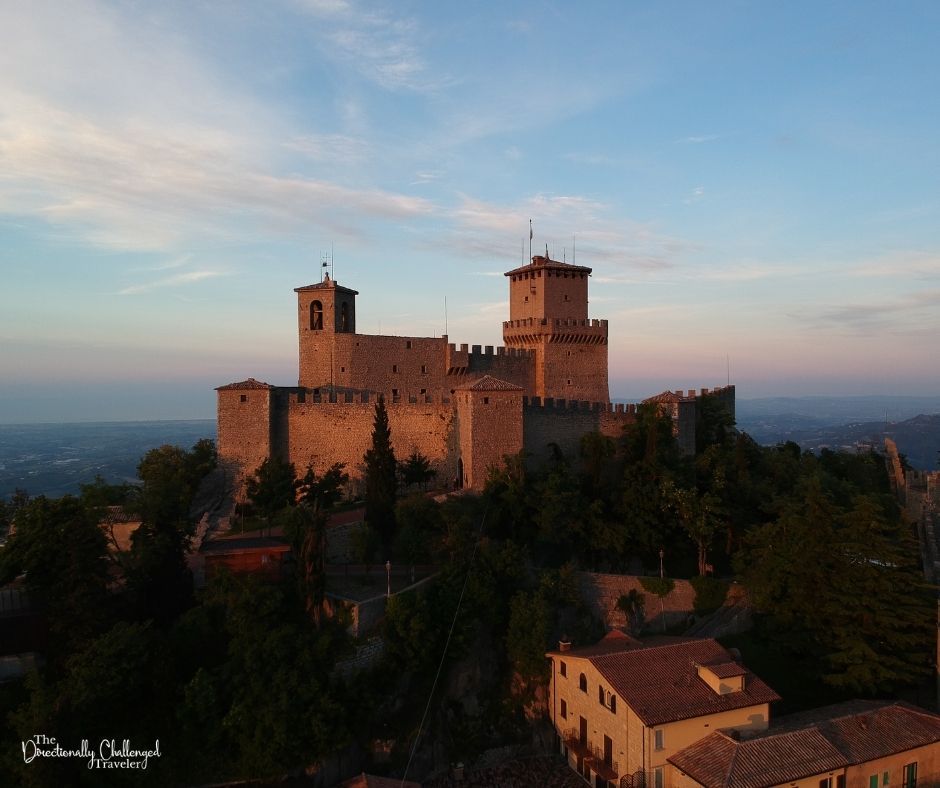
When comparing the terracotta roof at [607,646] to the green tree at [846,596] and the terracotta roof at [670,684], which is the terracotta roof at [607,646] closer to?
the terracotta roof at [670,684]

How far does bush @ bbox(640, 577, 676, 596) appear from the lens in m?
20.2

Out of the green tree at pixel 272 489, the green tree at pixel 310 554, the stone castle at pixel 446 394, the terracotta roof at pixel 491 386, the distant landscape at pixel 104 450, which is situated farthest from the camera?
the distant landscape at pixel 104 450

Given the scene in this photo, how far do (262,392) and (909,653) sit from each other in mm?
20698

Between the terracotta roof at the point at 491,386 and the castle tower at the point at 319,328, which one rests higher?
the castle tower at the point at 319,328

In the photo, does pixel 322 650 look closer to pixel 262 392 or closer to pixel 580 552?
pixel 580 552

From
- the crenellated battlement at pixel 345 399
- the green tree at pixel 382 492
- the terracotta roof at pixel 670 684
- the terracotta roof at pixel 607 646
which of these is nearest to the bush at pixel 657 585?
the terracotta roof at pixel 607 646

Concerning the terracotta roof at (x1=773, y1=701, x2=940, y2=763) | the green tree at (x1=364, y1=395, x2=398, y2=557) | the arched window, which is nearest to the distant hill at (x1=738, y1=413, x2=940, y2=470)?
the arched window

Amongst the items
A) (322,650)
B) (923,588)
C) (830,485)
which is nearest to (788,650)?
(923,588)

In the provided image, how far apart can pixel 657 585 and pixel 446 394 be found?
9.94 metres

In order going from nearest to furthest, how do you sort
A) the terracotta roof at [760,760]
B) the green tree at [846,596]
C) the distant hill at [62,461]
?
the terracotta roof at [760,760], the green tree at [846,596], the distant hill at [62,461]

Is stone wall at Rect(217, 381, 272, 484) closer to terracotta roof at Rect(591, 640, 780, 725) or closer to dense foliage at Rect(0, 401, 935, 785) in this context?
dense foliage at Rect(0, 401, 935, 785)

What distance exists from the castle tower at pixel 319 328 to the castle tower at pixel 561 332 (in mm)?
7779

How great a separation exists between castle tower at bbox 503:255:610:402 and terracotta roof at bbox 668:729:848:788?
17.2 meters

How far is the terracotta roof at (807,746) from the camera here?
13664mm
